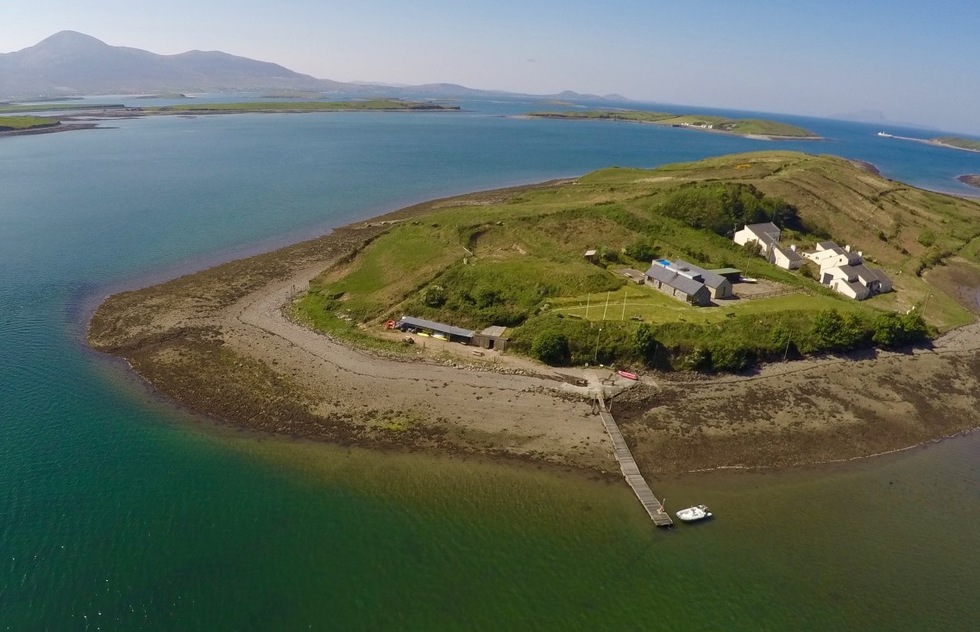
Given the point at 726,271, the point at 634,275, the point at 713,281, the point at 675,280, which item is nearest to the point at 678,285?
the point at 675,280

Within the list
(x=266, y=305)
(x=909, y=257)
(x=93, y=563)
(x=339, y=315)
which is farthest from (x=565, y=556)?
(x=909, y=257)

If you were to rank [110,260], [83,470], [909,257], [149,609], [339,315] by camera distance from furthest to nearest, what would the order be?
[909,257] → [110,260] → [339,315] → [83,470] → [149,609]

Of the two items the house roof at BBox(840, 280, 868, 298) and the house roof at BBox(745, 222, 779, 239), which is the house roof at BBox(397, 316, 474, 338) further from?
the house roof at BBox(745, 222, 779, 239)

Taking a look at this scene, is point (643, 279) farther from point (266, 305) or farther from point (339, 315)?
point (266, 305)

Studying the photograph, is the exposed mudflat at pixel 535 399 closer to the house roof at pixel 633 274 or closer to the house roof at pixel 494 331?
the house roof at pixel 494 331

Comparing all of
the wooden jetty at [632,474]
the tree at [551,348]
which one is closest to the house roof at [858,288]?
the tree at [551,348]

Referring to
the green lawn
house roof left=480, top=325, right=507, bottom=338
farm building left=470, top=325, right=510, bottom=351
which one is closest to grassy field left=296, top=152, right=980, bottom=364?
the green lawn
